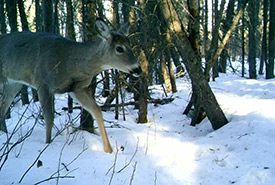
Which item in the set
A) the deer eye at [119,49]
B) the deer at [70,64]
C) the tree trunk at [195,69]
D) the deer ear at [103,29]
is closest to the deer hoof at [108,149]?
the deer at [70,64]

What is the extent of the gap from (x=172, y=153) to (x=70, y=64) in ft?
6.67

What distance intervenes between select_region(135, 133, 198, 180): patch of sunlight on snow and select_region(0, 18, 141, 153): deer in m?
0.75

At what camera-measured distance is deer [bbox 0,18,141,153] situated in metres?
4.75

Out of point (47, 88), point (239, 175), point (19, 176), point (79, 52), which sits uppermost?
point (79, 52)

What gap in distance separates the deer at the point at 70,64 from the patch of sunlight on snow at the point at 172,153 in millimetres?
749

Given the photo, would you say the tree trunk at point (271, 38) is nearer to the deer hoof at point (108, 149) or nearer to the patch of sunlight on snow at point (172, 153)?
the patch of sunlight on snow at point (172, 153)

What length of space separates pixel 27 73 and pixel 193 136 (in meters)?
3.22

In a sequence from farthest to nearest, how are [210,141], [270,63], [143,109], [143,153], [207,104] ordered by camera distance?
[270,63] → [143,109] → [207,104] → [210,141] → [143,153]

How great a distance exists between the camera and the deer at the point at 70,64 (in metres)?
4.75

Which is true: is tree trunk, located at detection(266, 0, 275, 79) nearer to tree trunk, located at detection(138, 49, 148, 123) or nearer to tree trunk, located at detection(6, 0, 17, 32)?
tree trunk, located at detection(138, 49, 148, 123)

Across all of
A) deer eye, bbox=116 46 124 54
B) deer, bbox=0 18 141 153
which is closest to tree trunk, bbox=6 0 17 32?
deer, bbox=0 18 141 153

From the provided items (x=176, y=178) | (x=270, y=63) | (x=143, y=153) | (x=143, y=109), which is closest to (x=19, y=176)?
(x=176, y=178)

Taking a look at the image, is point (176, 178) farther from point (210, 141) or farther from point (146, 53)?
point (146, 53)

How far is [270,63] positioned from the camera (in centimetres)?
1694
